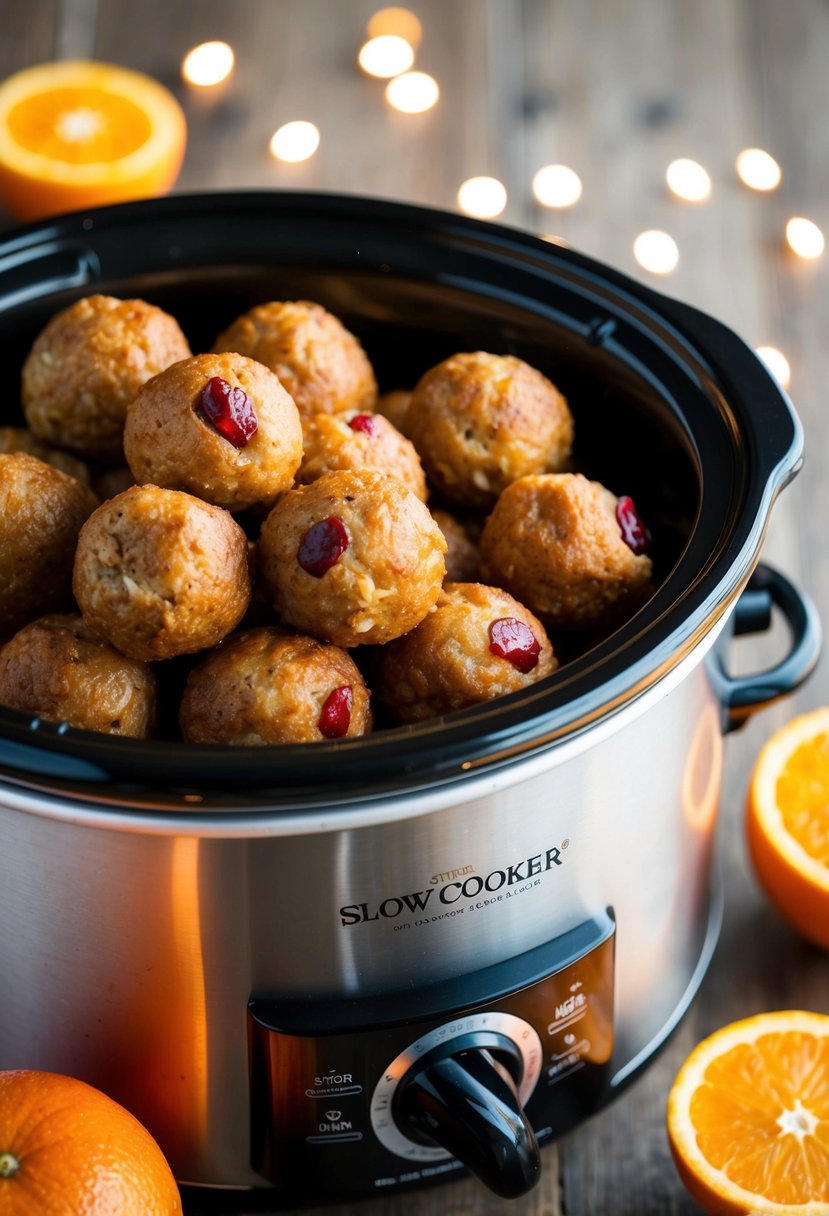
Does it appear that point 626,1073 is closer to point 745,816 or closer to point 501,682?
point 745,816

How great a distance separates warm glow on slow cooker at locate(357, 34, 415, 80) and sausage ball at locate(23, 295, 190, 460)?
139 centimetres

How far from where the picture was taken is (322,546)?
1.25 metres

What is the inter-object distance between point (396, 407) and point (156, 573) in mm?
519

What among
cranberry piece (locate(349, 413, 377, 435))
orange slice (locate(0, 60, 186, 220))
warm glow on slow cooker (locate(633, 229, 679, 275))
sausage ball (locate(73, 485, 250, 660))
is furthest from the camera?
warm glow on slow cooker (locate(633, 229, 679, 275))

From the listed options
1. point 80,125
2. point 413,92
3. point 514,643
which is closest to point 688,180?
point 413,92

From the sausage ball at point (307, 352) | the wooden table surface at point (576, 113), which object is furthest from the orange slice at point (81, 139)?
the sausage ball at point (307, 352)

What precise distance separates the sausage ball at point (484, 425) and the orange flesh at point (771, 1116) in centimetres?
63

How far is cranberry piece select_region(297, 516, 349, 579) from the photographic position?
49.1 inches

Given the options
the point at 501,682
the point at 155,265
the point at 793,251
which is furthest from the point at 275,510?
the point at 793,251

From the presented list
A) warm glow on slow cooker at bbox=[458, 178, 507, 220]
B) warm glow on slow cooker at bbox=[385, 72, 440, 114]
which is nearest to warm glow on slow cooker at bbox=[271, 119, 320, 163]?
warm glow on slow cooker at bbox=[385, 72, 440, 114]

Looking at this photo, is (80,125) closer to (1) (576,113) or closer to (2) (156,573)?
(1) (576,113)

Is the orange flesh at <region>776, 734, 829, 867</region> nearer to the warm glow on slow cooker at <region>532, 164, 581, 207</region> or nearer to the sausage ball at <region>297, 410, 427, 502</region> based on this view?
the sausage ball at <region>297, 410, 427, 502</region>

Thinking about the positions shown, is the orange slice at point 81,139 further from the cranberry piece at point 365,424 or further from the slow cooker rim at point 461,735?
the slow cooker rim at point 461,735

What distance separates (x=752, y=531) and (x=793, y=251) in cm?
144
